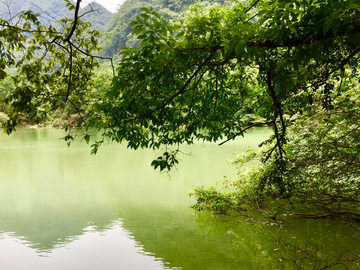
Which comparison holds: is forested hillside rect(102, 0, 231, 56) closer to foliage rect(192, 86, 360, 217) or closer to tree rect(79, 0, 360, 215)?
foliage rect(192, 86, 360, 217)

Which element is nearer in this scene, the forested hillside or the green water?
the green water

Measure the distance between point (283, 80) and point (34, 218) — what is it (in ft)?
16.5

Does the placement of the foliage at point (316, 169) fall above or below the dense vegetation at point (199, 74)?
below

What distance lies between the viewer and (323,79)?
291cm

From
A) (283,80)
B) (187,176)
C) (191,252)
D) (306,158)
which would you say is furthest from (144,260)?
(187,176)

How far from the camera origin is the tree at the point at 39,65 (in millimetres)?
2272

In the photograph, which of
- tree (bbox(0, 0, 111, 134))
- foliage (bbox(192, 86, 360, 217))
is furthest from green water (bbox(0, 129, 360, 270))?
tree (bbox(0, 0, 111, 134))

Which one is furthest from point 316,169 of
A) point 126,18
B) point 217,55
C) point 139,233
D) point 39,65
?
point 126,18

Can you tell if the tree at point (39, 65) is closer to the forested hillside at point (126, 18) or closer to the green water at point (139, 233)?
the green water at point (139, 233)

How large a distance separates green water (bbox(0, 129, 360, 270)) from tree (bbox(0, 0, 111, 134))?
1.90m

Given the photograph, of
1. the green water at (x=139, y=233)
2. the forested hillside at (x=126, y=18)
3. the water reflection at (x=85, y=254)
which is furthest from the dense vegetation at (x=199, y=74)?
the forested hillside at (x=126, y=18)

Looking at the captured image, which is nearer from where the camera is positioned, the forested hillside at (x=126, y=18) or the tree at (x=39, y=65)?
the tree at (x=39, y=65)

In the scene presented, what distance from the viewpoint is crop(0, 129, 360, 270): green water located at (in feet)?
11.9

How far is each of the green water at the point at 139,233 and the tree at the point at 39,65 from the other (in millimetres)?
1904
